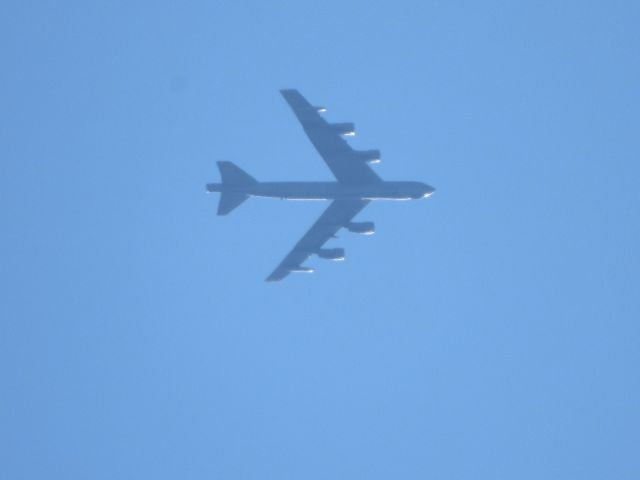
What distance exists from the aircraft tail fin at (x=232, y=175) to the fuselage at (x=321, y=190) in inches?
8.3

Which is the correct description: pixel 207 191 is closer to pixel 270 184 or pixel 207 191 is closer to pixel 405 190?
pixel 270 184

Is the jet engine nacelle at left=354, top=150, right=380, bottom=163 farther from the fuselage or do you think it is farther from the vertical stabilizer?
the vertical stabilizer

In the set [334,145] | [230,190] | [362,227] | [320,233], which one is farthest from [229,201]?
[362,227]

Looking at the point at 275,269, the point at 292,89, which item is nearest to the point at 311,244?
the point at 275,269

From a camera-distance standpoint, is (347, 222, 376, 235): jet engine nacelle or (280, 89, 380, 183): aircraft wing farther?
(347, 222, 376, 235): jet engine nacelle

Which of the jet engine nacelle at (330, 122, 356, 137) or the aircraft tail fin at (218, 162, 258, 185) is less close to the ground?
the jet engine nacelle at (330, 122, 356, 137)

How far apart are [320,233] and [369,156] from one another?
582 centimetres

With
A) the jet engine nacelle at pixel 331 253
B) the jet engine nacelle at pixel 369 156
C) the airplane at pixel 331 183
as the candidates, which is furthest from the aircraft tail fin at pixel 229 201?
the jet engine nacelle at pixel 369 156

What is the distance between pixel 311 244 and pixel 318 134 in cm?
679

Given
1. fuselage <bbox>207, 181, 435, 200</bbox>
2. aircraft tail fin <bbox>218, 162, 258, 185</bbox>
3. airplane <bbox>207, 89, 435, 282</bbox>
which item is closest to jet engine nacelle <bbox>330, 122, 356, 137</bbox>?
airplane <bbox>207, 89, 435, 282</bbox>

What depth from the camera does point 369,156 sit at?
88250 mm

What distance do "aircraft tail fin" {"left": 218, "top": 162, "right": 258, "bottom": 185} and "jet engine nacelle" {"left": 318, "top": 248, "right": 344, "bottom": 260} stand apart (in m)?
5.85

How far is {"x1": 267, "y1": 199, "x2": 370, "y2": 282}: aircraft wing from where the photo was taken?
90312 millimetres

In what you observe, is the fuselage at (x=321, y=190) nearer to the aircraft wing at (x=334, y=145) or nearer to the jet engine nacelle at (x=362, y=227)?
the aircraft wing at (x=334, y=145)
